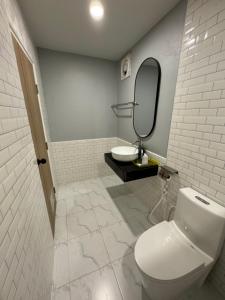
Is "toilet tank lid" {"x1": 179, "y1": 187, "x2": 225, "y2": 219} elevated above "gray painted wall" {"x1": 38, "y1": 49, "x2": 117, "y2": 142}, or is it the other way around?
"gray painted wall" {"x1": 38, "y1": 49, "x2": 117, "y2": 142}

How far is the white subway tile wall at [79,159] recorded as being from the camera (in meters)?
2.42

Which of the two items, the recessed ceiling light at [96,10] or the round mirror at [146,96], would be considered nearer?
the recessed ceiling light at [96,10]

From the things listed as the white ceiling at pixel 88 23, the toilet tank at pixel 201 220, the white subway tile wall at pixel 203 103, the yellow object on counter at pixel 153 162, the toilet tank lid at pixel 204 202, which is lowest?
the toilet tank at pixel 201 220

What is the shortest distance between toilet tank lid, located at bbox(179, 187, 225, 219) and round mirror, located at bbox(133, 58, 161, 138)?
836mm

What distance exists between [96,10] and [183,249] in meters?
2.20

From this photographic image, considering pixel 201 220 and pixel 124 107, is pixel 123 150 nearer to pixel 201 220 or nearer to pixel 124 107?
pixel 124 107

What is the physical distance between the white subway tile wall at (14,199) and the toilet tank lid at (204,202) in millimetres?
1172

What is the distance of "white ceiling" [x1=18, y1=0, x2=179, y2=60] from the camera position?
47.4 inches

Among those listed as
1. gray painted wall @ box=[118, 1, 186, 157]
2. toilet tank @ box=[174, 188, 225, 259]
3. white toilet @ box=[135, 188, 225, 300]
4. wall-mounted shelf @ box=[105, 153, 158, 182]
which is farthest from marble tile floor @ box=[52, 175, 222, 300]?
gray painted wall @ box=[118, 1, 186, 157]

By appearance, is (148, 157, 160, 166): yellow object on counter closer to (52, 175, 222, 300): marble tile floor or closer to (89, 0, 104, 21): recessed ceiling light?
(52, 175, 222, 300): marble tile floor

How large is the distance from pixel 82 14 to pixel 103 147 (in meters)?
1.90

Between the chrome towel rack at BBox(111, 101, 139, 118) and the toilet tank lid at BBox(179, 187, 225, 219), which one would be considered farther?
the chrome towel rack at BBox(111, 101, 139, 118)

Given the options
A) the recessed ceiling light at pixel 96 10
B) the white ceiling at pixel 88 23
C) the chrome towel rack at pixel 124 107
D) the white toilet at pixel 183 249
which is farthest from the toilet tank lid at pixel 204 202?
the recessed ceiling light at pixel 96 10

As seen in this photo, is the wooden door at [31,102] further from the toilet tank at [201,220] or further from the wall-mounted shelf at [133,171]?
the toilet tank at [201,220]
